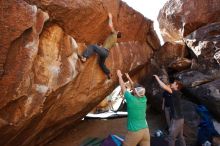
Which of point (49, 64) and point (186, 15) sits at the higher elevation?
point (186, 15)

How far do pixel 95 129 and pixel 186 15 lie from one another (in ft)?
28.6

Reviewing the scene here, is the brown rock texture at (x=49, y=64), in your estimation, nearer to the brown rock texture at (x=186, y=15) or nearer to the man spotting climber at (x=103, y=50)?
the man spotting climber at (x=103, y=50)

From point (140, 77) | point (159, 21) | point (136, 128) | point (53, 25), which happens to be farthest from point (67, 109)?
point (159, 21)

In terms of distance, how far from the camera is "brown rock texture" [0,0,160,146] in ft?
23.0

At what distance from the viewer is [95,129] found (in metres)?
13.4

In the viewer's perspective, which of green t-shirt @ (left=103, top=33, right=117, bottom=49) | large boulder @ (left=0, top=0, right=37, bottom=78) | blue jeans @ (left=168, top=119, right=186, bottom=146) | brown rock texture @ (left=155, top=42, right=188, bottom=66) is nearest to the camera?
large boulder @ (left=0, top=0, right=37, bottom=78)

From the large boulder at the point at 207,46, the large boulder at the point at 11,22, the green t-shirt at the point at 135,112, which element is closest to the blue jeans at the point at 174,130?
the green t-shirt at the point at 135,112

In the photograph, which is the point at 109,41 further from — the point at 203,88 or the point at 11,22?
the point at 203,88

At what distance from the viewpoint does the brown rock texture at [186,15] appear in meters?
16.8

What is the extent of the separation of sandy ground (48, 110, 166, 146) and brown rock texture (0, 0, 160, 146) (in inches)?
23.5

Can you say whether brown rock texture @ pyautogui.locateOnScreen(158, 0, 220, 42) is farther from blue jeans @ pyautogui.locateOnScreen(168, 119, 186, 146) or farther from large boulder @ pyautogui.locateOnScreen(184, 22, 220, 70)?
blue jeans @ pyautogui.locateOnScreen(168, 119, 186, 146)

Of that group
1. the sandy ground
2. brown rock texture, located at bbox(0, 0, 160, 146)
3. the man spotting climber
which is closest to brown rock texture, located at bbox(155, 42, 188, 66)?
the sandy ground

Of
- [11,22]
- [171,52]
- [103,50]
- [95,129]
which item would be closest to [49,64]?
[11,22]

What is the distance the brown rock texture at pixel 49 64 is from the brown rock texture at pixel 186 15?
20.4ft
